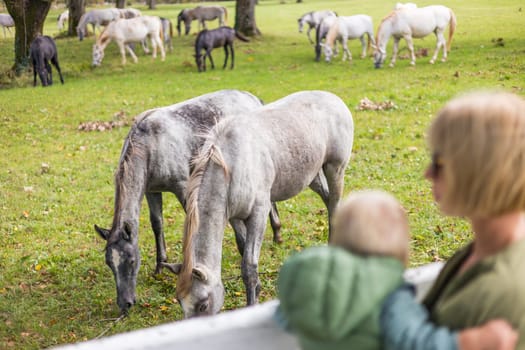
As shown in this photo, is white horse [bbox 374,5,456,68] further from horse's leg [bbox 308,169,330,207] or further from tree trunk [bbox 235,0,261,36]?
horse's leg [bbox 308,169,330,207]

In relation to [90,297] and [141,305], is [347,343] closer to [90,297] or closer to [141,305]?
[141,305]

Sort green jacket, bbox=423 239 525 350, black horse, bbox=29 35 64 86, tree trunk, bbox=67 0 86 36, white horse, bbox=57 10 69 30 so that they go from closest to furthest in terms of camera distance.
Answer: green jacket, bbox=423 239 525 350
black horse, bbox=29 35 64 86
tree trunk, bbox=67 0 86 36
white horse, bbox=57 10 69 30

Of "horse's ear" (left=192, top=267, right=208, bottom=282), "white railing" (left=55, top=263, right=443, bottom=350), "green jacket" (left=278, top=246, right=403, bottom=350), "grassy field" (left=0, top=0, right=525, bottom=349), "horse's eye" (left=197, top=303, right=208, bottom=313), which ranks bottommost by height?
"grassy field" (left=0, top=0, right=525, bottom=349)

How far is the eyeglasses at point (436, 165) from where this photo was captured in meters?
1.71

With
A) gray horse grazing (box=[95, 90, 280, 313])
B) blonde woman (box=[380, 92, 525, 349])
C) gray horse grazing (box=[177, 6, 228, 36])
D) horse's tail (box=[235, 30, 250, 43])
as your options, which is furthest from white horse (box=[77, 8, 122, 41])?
blonde woman (box=[380, 92, 525, 349])

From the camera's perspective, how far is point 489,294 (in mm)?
1540

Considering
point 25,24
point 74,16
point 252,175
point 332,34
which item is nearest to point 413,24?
point 332,34

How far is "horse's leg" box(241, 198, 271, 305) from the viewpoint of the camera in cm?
482

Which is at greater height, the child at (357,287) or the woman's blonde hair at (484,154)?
the woman's blonde hair at (484,154)

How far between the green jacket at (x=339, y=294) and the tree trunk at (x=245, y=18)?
24.7 meters

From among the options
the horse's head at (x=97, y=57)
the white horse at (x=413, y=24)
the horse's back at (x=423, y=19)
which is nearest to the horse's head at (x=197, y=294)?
the white horse at (x=413, y=24)

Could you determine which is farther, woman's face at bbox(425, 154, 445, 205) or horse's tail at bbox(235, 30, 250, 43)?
horse's tail at bbox(235, 30, 250, 43)

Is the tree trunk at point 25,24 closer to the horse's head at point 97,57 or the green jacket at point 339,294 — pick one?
the horse's head at point 97,57

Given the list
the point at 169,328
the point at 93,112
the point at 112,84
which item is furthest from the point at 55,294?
the point at 112,84
